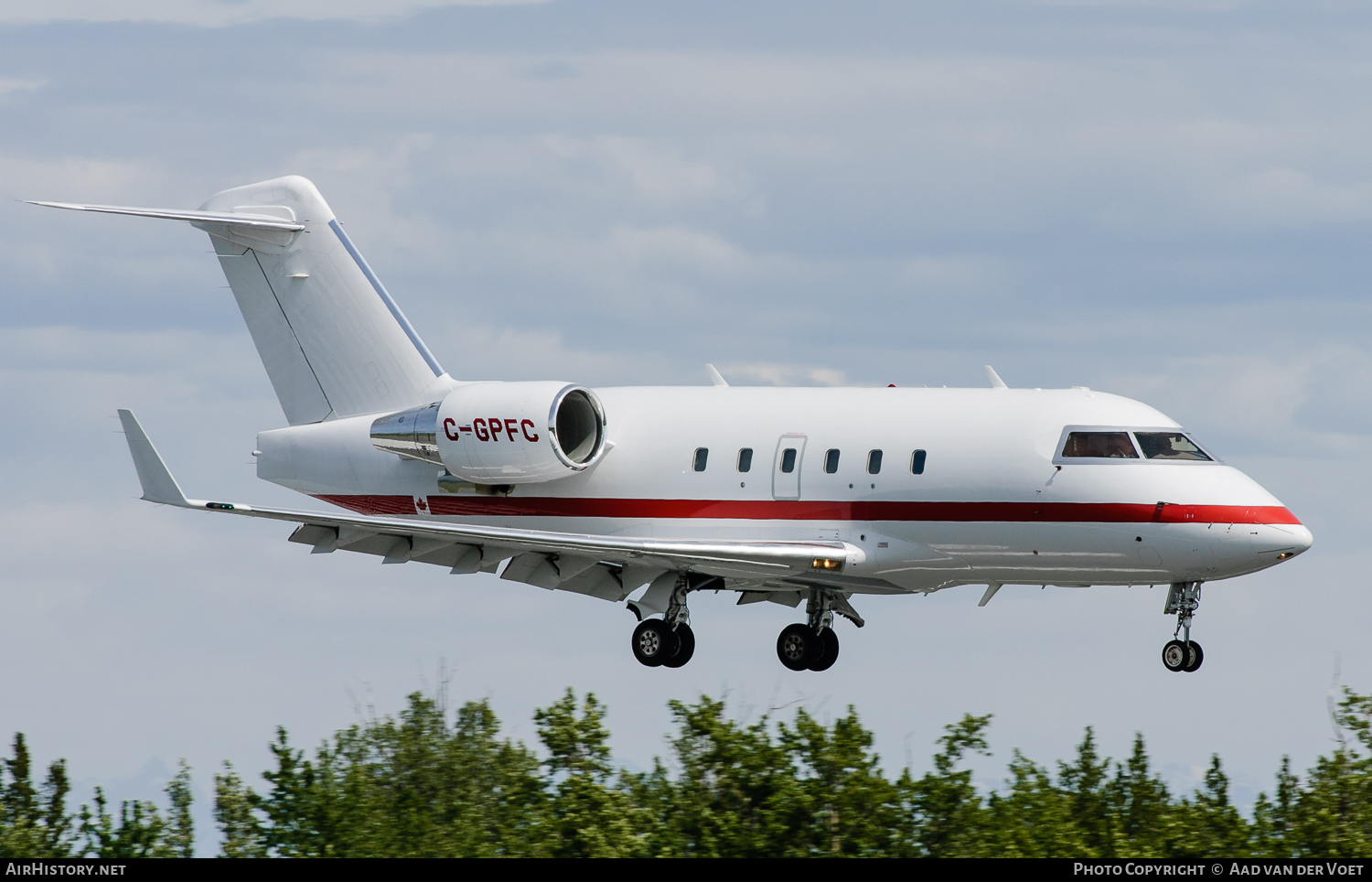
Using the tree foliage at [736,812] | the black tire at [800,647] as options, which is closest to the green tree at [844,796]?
the tree foliage at [736,812]

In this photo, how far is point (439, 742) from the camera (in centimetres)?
2884

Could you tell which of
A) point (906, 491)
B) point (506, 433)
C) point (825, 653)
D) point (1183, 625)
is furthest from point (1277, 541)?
point (506, 433)

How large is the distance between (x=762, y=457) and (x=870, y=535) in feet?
7.65

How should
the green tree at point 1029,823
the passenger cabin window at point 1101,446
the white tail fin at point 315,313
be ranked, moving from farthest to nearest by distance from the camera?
the white tail fin at point 315,313, the passenger cabin window at point 1101,446, the green tree at point 1029,823

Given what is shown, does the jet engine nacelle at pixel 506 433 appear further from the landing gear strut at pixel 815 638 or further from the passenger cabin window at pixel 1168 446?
the passenger cabin window at pixel 1168 446

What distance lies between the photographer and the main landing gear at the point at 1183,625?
28.4m

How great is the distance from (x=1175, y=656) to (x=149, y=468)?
15.9 m

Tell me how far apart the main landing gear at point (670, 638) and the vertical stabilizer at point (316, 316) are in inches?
239

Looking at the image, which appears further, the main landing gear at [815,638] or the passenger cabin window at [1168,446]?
the main landing gear at [815,638]

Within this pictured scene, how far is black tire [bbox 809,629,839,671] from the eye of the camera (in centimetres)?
3288

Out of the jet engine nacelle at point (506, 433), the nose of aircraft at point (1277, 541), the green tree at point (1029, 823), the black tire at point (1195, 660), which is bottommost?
the green tree at point (1029, 823)

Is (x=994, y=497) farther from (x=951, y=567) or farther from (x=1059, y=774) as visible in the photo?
(x=1059, y=774)

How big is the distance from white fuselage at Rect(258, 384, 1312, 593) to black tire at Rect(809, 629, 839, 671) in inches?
97.5
